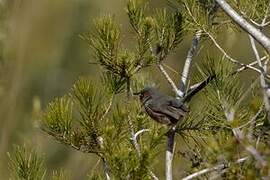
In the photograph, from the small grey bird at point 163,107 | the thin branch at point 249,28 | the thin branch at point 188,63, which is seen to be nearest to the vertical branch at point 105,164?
the small grey bird at point 163,107

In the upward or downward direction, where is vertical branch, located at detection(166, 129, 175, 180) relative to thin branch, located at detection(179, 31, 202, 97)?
downward

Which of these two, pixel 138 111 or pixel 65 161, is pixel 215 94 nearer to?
pixel 138 111

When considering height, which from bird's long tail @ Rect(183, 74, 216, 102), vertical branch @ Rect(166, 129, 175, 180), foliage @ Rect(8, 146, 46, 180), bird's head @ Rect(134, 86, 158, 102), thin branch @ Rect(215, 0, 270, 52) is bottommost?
vertical branch @ Rect(166, 129, 175, 180)

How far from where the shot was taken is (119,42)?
1553 mm

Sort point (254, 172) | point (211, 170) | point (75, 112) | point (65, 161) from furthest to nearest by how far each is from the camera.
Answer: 1. point (65, 161)
2. point (75, 112)
3. point (211, 170)
4. point (254, 172)

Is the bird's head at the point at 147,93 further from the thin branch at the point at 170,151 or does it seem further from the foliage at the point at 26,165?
the foliage at the point at 26,165

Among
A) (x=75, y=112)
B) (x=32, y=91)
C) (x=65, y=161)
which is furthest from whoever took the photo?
(x=32, y=91)

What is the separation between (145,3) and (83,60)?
2.82 m

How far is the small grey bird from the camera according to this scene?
58.9 inches

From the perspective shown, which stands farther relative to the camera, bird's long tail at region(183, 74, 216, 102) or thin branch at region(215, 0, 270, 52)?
bird's long tail at region(183, 74, 216, 102)

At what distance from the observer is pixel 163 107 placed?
58.9 inches

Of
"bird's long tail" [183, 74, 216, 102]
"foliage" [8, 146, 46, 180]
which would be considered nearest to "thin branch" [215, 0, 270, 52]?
"bird's long tail" [183, 74, 216, 102]

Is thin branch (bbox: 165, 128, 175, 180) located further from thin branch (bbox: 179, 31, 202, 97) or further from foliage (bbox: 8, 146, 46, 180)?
foliage (bbox: 8, 146, 46, 180)

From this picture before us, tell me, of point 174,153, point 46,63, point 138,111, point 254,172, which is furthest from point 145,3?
point 46,63
